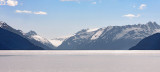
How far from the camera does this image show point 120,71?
73.1 metres

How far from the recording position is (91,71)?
7300 cm

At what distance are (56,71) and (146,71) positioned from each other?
932 inches

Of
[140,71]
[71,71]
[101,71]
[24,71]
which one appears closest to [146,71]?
[140,71]

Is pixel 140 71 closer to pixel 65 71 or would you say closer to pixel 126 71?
pixel 126 71

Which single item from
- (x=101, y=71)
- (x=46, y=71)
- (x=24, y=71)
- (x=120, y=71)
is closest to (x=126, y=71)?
(x=120, y=71)

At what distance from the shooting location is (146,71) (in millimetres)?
74125

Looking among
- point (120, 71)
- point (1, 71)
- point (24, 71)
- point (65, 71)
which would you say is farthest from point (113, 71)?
point (1, 71)

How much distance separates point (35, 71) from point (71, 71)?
30.4ft

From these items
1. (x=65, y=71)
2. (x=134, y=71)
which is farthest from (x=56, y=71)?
(x=134, y=71)

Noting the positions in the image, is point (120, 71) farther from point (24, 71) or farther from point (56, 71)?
point (24, 71)

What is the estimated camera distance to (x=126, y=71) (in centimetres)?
7338

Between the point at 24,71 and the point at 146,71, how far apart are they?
31.9 m

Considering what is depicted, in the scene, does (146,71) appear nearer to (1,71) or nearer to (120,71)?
(120,71)

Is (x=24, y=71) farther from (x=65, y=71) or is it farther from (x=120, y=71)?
(x=120, y=71)
